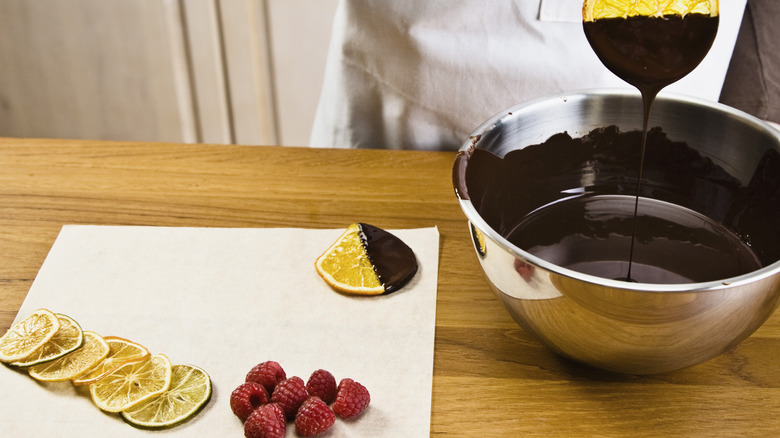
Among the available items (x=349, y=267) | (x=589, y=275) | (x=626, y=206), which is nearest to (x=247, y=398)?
(x=349, y=267)

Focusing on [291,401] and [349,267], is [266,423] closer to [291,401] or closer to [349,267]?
[291,401]

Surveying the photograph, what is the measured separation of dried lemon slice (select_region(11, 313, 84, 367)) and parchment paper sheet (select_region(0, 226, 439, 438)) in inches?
0.8

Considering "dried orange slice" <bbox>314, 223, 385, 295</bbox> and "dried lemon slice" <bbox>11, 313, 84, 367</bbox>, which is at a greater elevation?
"dried orange slice" <bbox>314, 223, 385, 295</bbox>

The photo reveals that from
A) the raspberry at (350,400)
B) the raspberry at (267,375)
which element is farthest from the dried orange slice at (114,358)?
the raspberry at (350,400)

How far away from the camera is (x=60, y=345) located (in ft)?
2.94

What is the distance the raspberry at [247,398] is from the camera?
0.80 metres

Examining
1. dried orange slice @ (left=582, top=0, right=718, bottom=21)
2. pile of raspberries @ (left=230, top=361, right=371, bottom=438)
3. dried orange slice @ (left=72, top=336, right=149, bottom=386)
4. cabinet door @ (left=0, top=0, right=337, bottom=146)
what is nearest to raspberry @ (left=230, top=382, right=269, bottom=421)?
pile of raspberries @ (left=230, top=361, right=371, bottom=438)

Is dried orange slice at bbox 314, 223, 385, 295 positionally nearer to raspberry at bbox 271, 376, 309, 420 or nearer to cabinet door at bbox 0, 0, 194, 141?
raspberry at bbox 271, 376, 309, 420

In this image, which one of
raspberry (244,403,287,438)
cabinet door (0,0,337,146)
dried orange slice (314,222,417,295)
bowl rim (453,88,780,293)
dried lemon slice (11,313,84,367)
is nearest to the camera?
bowl rim (453,88,780,293)

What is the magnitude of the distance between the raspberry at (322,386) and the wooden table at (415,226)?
0.12 m

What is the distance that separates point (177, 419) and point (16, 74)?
2.18 m

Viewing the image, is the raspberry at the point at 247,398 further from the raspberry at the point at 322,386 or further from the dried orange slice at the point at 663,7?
the dried orange slice at the point at 663,7

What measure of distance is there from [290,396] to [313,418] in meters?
0.04

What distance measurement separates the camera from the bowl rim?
0.65m
